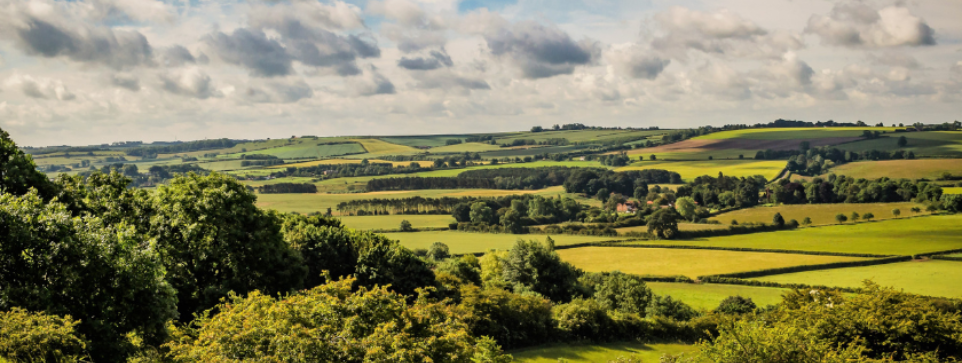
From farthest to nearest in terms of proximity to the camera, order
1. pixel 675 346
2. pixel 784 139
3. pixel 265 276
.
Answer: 1. pixel 784 139
2. pixel 675 346
3. pixel 265 276

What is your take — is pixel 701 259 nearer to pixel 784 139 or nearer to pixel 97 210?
pixel 97 210

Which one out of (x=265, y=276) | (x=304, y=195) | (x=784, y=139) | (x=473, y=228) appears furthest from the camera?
(x=784, y=139)

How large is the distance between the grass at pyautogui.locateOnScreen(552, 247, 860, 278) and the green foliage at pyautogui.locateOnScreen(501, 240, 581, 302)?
51.3 ft

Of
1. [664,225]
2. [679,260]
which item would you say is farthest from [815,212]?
[679,260]

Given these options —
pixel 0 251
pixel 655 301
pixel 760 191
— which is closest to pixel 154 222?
pixel 0 251

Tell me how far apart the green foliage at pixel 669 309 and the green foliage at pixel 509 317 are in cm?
1410

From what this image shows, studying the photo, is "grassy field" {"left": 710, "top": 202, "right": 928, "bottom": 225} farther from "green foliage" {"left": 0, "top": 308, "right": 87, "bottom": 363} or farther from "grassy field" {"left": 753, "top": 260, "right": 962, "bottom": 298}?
"green foliage" {"left": 0, "top": 308, "right": 87, "bottom": 363}

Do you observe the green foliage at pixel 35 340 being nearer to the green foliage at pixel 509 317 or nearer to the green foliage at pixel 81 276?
the green foliage at pixel 81 276

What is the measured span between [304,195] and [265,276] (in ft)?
347

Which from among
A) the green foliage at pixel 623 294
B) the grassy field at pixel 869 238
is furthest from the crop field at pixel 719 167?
the green foliage at pixel 623 294

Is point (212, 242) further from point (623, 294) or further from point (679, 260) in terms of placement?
point (679, 260)

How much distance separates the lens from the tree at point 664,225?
3620 inches

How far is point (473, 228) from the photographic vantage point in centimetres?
10594

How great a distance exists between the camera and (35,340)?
53.4 ft
